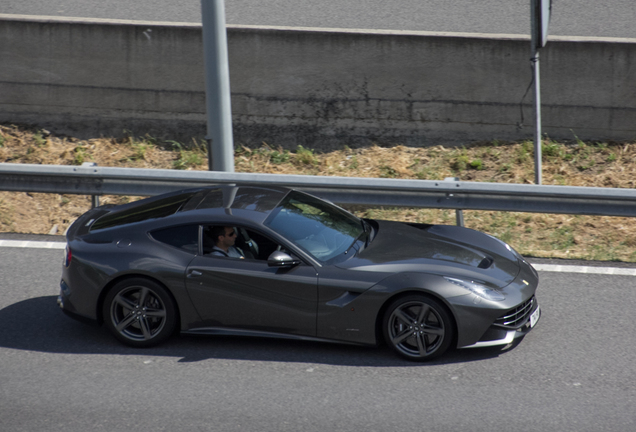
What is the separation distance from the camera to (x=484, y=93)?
1055 cm

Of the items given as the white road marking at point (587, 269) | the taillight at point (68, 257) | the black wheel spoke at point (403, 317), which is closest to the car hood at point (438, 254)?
the black wheel spoke at point (403, 317)

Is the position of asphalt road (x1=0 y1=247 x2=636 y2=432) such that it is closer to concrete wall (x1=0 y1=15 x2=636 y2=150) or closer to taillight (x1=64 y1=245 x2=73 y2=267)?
taillight (x1=64 y1=245 x2=73 y2=267)

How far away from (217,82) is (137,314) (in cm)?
312

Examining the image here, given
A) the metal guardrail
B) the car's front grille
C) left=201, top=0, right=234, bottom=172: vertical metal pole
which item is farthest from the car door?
left=201, top=0, right=234, bottom=172: vertical metal pole

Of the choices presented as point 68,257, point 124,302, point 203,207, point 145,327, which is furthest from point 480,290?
point 68,257

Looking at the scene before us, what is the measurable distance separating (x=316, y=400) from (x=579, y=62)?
697 centimetres

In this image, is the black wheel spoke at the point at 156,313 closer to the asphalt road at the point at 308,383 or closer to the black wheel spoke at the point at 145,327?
the black wheel spoke at the point at 145,327

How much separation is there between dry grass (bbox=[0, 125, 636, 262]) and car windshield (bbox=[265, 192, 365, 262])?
9.09 ft

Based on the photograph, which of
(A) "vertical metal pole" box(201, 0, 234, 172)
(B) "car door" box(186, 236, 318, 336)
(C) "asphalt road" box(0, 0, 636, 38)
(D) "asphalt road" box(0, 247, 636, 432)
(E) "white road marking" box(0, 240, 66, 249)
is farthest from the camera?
(C) "asphalt road" box(0, 0, 636, 38)

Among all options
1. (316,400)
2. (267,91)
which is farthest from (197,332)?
(267,91)

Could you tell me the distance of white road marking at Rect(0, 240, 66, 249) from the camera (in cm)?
827

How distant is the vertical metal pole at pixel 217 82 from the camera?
8.09m

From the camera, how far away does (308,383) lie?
18.2ft

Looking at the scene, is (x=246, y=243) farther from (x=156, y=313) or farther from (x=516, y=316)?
(x=516, y=316)
